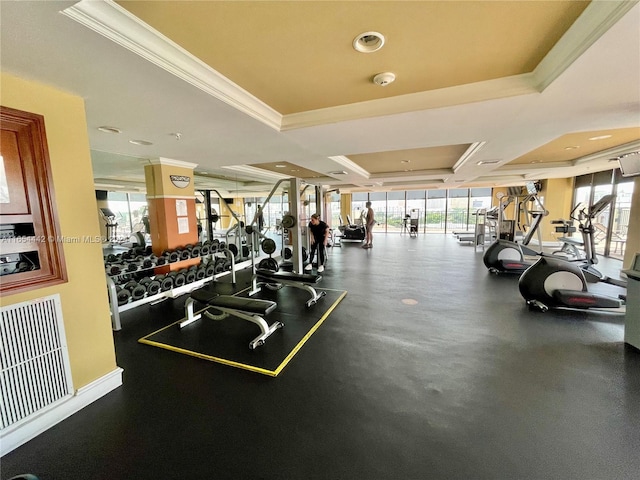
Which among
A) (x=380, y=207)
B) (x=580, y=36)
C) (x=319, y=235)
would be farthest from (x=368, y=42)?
(x=380, y=207)

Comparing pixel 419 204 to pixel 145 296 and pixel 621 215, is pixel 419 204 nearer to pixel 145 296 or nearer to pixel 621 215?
pixel 621 215

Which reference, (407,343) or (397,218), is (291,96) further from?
(397,218)

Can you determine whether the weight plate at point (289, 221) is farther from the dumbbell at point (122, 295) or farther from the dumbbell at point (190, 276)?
the dumbbell at point (122, 295)

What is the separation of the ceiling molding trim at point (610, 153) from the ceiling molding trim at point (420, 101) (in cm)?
460

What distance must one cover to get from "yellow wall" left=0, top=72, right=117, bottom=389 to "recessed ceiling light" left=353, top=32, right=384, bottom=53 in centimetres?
211

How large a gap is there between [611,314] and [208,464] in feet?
16.2

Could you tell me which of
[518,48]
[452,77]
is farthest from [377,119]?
[518,48]

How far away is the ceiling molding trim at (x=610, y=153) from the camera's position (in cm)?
462

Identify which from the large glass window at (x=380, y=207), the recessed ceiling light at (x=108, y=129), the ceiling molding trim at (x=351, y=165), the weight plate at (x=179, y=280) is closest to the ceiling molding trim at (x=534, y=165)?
the ceiling molding trim at (x=351, y=165)

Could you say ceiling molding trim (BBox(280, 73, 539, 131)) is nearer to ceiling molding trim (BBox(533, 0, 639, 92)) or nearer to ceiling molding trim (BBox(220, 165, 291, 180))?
ceiling molding trim (BBox(533, 0, 639, 92))

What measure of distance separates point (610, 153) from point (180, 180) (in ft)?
27.1

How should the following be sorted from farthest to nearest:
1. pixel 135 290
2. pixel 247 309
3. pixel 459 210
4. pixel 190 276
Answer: pixel 459 210 → pixel 190 276 → pixel 135 290 → pixel 247 309

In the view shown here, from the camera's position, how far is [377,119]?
2.57m

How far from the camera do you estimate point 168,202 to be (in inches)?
176
